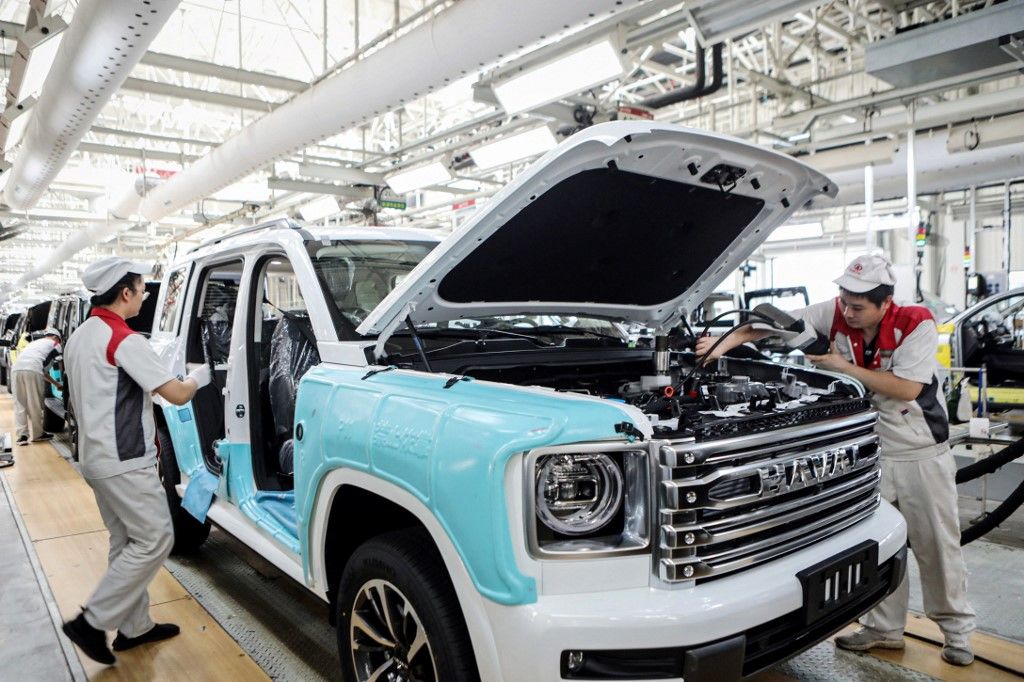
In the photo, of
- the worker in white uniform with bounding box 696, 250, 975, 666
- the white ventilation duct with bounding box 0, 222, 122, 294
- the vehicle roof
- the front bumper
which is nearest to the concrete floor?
the front bumper

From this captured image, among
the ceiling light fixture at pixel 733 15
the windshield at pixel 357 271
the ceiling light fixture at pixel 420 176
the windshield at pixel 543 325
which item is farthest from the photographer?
the ceiling light fixture at pixel 420 176

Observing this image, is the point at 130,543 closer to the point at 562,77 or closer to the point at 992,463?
the point at 562,77

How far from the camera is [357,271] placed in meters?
2.99

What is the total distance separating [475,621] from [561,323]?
2030mm

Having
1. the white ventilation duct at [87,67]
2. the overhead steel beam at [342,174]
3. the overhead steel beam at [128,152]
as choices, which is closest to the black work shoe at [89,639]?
the white ventilation duct at [87,67]

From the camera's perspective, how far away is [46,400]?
8492 mm

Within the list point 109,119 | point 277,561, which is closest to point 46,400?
point 109,119

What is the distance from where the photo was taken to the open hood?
7.10ft

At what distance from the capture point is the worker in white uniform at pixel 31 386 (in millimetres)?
7742

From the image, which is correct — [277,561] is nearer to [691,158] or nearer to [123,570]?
[123,570]

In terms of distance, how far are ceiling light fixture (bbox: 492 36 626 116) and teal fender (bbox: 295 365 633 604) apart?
3.54m

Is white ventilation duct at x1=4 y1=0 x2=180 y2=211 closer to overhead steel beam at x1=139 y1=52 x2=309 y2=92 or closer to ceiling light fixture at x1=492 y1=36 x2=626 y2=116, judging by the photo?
overhead steel beam at x1=139 y1=52 x2=309 y2=92

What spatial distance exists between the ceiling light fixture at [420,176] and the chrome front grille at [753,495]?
731 cm

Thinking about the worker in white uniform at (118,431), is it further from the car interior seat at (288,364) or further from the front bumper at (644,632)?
the front bumper at (644,632)
